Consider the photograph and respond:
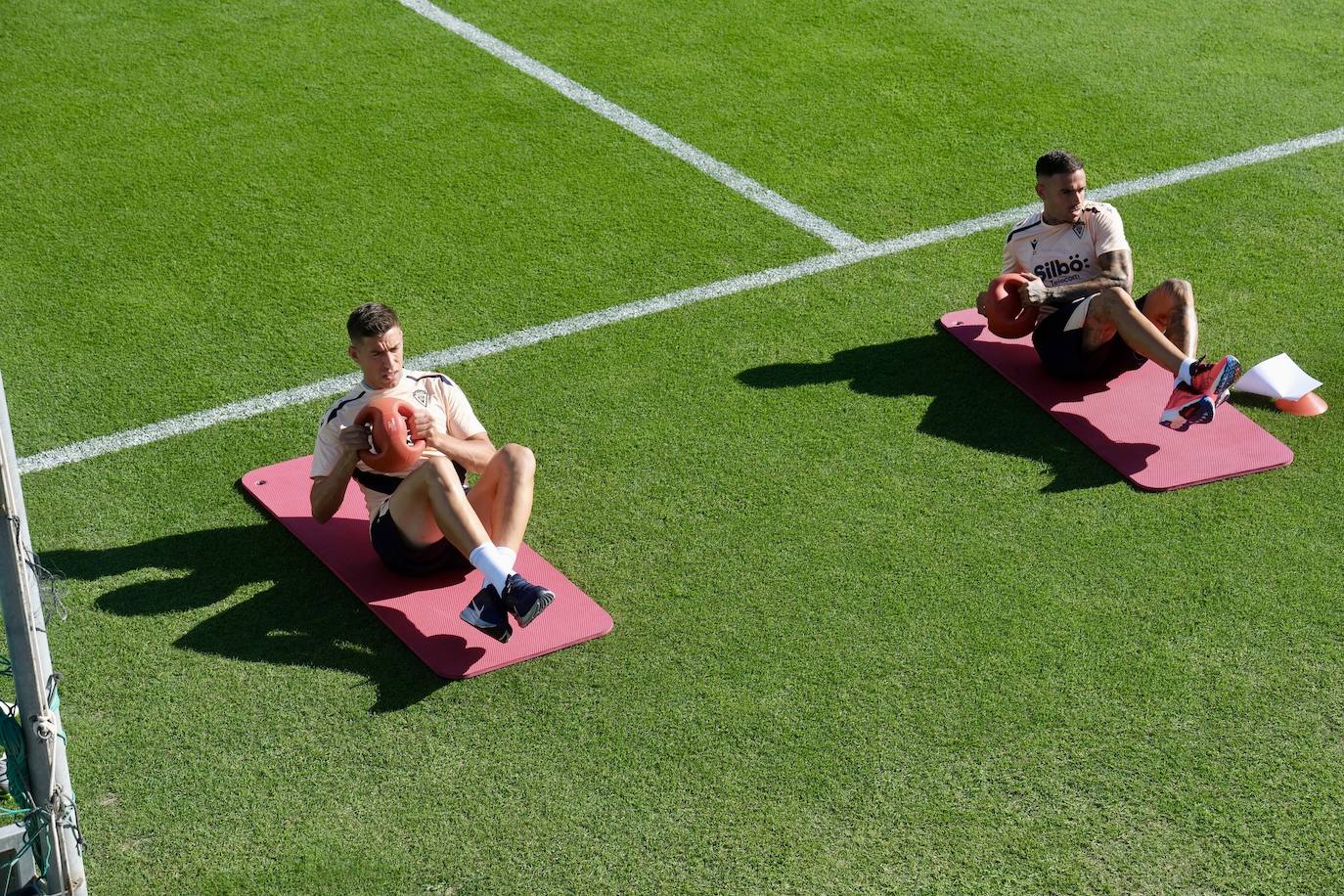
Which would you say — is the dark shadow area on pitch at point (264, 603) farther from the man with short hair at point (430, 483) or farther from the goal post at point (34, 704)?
the goal post at point (34, 704)

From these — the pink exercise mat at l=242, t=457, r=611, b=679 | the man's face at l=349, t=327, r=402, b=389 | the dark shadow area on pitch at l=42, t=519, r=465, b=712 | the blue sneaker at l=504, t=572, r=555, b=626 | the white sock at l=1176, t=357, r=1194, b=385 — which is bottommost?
the dark shadow area on pitch at l=42, t=519, r=465, b=712

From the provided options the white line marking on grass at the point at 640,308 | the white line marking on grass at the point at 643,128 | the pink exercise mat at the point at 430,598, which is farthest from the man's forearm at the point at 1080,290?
the pink exercise mat at the point at 430,598

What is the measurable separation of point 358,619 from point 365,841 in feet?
Answer: 3.76

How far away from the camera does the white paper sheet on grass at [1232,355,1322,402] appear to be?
23.8ft

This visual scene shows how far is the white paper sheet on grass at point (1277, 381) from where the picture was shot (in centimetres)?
726

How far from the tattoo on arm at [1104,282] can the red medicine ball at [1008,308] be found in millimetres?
113

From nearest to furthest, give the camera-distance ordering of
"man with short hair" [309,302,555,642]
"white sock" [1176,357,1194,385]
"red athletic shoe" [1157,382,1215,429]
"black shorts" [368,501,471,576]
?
"man with short hair" [309,302,555,642] < "black shorts" [368,501,471,576] < "red athletic shoe" [1157,382,1215,429] < "white sock" [1176,357,1194,385]

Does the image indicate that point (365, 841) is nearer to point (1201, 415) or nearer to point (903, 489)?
point (903, 489)

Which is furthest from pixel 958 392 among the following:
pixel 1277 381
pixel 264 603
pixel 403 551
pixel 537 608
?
pixel 264 603

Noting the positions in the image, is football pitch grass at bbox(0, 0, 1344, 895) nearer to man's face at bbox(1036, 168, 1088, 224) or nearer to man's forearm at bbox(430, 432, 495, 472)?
man's forearm at bbox(430, 432, 495, 472)

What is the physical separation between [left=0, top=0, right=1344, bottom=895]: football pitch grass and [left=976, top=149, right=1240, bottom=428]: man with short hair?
44 cm

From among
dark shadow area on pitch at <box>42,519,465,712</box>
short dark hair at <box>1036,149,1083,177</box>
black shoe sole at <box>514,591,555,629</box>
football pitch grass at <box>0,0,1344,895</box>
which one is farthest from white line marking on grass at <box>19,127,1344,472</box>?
black shoe sole at <box>514,591,555,629</box>

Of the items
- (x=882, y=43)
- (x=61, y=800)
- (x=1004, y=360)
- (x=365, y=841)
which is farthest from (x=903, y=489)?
(x=882, y=43)

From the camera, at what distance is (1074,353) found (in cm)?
724
